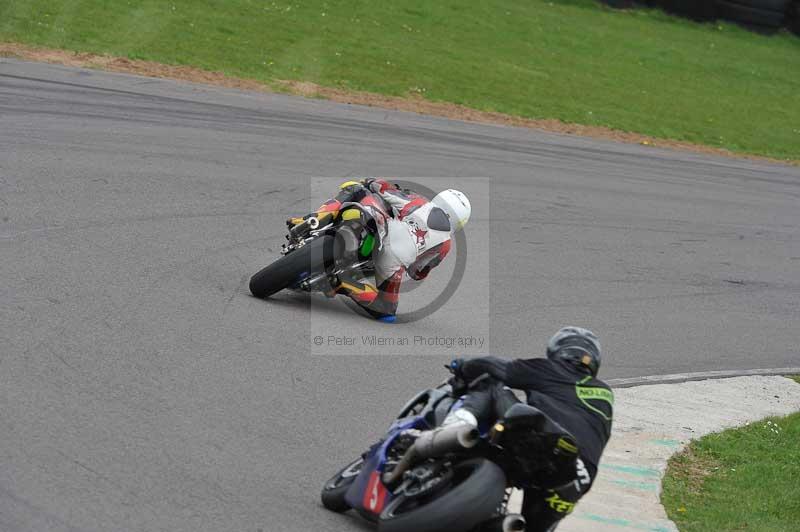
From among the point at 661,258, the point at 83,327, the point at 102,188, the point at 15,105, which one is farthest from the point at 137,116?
the point at 83,327

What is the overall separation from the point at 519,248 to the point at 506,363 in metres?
7.38

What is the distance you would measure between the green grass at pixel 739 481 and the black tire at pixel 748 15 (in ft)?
95.3

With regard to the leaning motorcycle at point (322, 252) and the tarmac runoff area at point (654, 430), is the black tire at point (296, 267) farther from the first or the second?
the tarmac runoff area at point (654, 430)

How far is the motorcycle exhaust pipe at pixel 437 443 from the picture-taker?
5.15 m

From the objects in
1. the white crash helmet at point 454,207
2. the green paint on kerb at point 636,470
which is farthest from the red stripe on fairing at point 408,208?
the green paint on kerb at point 636,470

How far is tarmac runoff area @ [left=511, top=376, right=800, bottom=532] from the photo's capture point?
6.52 meters

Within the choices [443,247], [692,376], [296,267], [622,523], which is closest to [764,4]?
[692,376]

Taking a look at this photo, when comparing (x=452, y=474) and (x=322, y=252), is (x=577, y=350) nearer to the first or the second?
(x=452, y=474)

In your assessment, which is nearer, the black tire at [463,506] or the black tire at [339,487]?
the black tire at [463,506]

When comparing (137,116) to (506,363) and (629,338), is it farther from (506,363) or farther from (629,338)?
(506,363)

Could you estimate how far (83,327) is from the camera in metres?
7.71

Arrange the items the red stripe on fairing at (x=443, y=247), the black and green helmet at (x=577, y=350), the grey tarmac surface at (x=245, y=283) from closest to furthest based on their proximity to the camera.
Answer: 1. the black and green helmet at (x=577, y=350)
2. the grey tarmac surface at (x=245, y=283)
3. the red stripe on fairing at (x=443, y=247)

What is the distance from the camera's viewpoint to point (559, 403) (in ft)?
17.8

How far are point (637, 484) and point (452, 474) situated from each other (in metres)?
2.28
